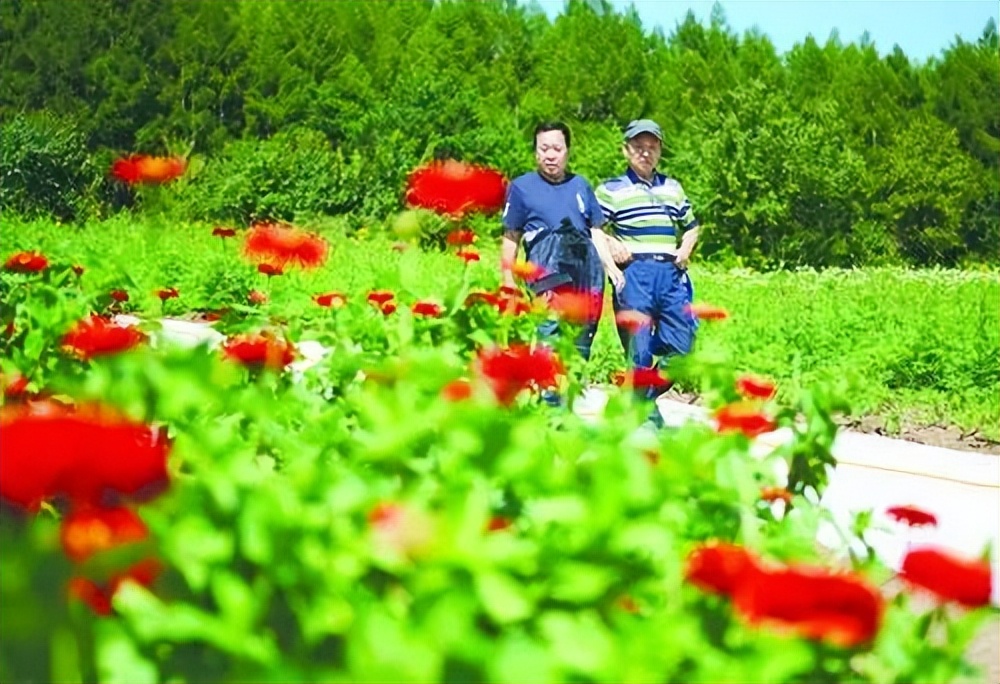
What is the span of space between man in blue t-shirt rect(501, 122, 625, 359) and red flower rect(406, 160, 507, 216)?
1.18 m

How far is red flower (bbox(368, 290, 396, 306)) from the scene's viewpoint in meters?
3.05

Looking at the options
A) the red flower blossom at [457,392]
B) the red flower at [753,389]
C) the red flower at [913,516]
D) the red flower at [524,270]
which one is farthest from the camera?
the red flower at [524,270]

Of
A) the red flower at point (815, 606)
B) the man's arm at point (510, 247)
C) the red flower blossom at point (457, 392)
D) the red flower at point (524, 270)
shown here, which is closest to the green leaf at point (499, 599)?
the red flower at point (815, 606)

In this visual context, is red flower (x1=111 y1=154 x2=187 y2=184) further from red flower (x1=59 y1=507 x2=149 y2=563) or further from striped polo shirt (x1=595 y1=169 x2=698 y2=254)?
red flower (x1=59 y1=507 x2=149 y2=563)

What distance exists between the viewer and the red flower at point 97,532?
1.38m

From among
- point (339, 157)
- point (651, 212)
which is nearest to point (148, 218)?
point (339, 157)

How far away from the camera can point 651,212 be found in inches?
197

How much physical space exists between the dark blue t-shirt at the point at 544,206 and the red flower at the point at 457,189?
1222mm

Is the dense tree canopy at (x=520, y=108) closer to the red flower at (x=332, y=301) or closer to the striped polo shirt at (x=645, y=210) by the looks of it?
the striped polo shirt at (x=645, y=210)

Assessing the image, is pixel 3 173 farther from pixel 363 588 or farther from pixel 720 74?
pixel 363 588

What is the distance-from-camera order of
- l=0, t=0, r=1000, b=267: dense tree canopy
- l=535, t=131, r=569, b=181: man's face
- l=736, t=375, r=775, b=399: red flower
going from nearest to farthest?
l=736, t=375, r=775, b=399: red flower < l=535, t=131, r=569, b=181: man's face < l=0, t=0, r=1000, b=267: dense tree canopy

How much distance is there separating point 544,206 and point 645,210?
1.33ft

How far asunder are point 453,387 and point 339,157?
15.7 meters

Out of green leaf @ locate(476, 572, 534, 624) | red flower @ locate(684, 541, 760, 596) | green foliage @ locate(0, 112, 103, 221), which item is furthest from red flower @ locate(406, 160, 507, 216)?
green foliage @ locate(0, 112, 103, 221)
